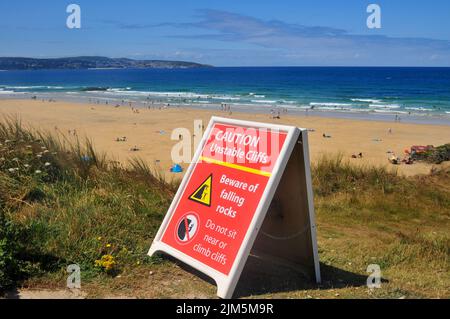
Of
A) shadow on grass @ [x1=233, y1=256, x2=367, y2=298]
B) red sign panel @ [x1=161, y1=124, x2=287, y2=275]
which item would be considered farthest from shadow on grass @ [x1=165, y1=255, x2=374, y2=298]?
red sign panel @ [x1=161, y1=124, x2=287, y2=275]

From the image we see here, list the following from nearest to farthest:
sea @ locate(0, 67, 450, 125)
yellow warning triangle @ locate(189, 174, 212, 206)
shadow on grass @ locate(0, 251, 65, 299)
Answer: shadow on grass @ locate(0, 251, 65, 299) < yellow warning triangle @ locate(189, 174, 212, 206) < sea @ locate(0, 67, 450, 125)

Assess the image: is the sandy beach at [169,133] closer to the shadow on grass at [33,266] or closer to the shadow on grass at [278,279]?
the shadow on grass at [278,279]

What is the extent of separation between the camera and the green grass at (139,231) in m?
4.08

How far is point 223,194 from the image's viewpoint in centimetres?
429

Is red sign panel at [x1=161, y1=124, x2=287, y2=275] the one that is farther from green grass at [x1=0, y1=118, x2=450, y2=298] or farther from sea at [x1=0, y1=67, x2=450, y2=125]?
sea at [x1=0, y1=67, x2=450, y2=125]

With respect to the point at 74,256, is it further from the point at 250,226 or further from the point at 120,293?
the point at 250,226

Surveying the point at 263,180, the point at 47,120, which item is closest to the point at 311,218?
the point at 263,180

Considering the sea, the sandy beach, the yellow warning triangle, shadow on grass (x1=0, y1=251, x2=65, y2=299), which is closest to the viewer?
shadow on grass (x1=0, y1=251, x2=65, y2=299)

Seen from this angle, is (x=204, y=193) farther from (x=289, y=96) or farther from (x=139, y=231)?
(x=289, y=96)

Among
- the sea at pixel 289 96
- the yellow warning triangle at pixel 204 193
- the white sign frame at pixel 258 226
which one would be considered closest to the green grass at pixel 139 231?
the white sign frame at pixel 258 226

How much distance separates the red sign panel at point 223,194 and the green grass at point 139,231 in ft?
0.96

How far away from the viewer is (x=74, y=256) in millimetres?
4348

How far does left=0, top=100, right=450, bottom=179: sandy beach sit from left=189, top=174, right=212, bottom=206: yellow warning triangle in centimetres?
620

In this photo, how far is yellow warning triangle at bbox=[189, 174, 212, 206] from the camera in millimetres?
4426
